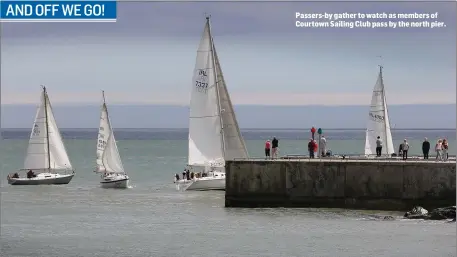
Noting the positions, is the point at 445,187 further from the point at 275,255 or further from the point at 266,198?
the point at 275,255

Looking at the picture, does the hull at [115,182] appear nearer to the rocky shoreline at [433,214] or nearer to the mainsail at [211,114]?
the mainsail at [211,114]

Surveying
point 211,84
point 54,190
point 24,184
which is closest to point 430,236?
point 211,84

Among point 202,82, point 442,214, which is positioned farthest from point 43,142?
point 442,214

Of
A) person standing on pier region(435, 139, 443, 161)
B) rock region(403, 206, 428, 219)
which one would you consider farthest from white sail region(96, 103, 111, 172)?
rock region(403, 206, 428, 219)

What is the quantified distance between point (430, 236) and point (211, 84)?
27894mm

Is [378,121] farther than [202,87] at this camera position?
Yes

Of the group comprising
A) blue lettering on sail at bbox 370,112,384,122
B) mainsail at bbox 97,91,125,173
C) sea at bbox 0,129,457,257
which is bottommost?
sea at bbox 0,129,457,257

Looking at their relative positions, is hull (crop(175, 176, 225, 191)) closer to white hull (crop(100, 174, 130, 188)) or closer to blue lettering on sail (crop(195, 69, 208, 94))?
blue lettering on sail (crop(195, 69, 208, 94))

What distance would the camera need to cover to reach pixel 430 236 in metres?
38.1

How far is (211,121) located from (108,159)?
16218mm

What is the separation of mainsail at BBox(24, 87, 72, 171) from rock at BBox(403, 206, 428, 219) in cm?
4510

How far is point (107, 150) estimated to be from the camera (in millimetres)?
78812

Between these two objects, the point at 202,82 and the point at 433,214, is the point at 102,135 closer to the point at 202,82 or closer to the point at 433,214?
the point at 202,82

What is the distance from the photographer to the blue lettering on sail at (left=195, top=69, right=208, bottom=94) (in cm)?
6331
